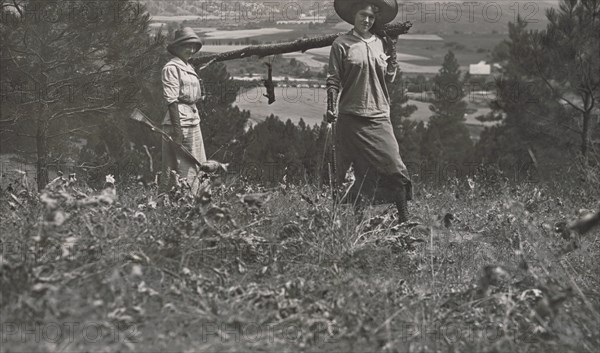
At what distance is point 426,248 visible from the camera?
5406 millimetres

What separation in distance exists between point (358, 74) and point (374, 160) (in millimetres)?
664

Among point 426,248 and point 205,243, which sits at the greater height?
point 205,243

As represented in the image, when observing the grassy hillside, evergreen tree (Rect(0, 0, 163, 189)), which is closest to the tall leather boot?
the grassy hillside

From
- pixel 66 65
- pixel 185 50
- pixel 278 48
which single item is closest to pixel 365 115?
pixel 185 50

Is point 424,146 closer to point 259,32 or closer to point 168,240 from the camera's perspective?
point 259,32

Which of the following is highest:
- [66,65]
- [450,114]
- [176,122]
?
[66,65]

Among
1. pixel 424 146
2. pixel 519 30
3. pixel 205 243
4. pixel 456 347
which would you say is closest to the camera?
pixel 456 347

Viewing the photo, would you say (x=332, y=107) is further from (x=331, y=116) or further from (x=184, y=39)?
(x=184, y=39)

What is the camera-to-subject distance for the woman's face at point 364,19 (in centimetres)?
539

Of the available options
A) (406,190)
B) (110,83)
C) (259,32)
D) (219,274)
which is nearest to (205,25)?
(259,32)

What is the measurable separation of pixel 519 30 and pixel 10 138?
12442 millimetres

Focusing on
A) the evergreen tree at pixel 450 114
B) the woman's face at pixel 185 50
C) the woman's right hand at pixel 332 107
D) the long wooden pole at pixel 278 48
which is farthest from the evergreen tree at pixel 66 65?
the evergreen tree at pixel 450 114

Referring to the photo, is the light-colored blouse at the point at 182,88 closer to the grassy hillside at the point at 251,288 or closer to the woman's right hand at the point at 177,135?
the woman's right hand at the point at 177,135

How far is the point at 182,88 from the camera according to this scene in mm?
6234
